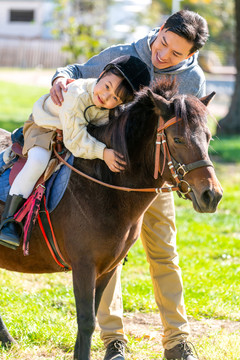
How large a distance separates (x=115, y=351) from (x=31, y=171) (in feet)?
5.11

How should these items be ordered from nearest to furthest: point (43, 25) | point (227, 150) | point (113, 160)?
point (113, 160)
point (227, 150)
point (43, 25)

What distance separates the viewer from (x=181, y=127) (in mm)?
3307

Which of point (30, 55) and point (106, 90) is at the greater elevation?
point (106, 90)

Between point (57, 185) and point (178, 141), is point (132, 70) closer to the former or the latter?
point (178, 141)

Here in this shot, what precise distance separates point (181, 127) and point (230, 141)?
11.7 metres

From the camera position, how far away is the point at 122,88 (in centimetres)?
359

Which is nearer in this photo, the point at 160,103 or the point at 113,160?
the point at 160,103

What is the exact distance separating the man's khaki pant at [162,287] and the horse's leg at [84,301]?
2.44 feet

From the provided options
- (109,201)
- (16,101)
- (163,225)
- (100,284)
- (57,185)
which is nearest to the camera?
(109,201)

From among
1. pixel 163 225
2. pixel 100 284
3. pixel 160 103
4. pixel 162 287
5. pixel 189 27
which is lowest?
pixel 162 287

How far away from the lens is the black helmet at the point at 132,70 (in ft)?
11.7

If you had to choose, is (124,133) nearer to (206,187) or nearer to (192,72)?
(206,187)

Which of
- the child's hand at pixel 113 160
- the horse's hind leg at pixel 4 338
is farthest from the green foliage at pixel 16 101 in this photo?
the child's hand at pixel 113 160

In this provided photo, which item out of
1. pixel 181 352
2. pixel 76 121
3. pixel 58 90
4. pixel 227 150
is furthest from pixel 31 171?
pixel 227 150
